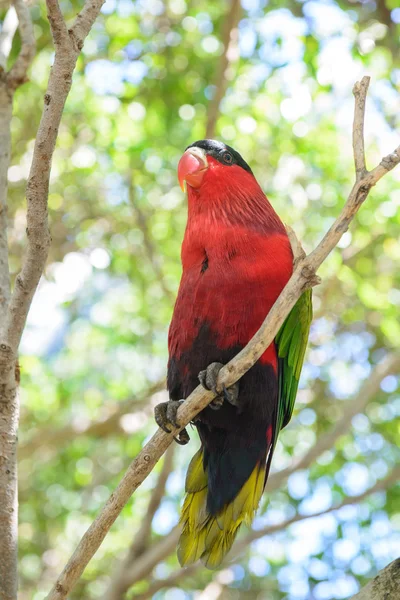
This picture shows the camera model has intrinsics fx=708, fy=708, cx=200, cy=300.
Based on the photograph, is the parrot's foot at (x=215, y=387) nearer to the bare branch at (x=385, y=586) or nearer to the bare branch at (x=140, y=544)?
the bare branch at (x=385, y=586)

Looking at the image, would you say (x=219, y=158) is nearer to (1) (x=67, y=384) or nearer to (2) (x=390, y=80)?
(2) (x=390, y=80)

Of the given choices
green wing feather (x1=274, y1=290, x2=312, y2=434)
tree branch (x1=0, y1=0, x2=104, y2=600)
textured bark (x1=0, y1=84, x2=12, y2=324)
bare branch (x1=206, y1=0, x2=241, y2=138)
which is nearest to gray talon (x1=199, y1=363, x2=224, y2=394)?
green wing feather (x1=274, y1=290, x2=312, y2=434)

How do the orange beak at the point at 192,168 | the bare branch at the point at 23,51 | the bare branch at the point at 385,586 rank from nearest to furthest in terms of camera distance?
the bare branch at the point at 385,586 < the orange beak at the point at 192,168 < the bare branch at the point at 23,51

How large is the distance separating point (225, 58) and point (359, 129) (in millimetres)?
3005

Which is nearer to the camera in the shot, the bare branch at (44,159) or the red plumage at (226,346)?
the bare branch at (44,159)

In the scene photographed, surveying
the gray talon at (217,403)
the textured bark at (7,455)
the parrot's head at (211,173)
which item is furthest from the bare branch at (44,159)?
the parrot's head at (211,173)

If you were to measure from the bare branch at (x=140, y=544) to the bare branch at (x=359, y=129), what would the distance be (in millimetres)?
3188

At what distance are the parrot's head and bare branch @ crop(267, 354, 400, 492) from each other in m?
2.34

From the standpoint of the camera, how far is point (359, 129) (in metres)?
2.34

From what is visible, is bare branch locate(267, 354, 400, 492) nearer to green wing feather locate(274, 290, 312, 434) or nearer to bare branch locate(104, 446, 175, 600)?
bare branch locate(104, 446, 175, 600)

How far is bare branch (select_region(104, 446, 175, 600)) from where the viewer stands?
15.2 ft

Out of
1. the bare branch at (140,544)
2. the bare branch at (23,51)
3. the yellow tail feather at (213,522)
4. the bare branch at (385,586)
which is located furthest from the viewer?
the bare branch at (140,544)

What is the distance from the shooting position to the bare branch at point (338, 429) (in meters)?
4.94

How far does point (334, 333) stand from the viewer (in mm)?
6637
